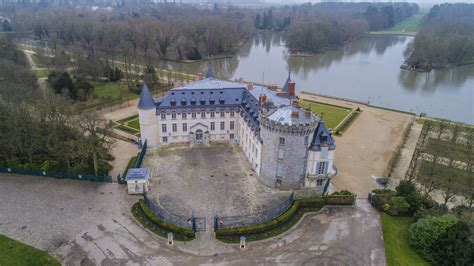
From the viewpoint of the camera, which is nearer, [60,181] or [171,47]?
[60,181]

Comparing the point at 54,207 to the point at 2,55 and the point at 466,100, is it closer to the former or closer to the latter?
the point at 2,55

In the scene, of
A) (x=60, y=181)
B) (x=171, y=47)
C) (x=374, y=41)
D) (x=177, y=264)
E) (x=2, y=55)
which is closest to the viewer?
(x=177, y=264)

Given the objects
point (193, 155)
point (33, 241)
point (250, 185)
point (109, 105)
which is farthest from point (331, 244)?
point (109, 105)

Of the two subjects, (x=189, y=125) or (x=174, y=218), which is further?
(x=189, y=125)

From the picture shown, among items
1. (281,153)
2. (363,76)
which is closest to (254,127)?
(281,153)

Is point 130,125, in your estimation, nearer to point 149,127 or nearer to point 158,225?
point 149,127

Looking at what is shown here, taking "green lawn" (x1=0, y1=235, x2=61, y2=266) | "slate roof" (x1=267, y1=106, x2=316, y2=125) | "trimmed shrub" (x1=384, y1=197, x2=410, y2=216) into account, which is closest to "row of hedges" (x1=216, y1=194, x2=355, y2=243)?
"trimmed shrub" (x1=384, y1=197, x2=410, y2=216)
